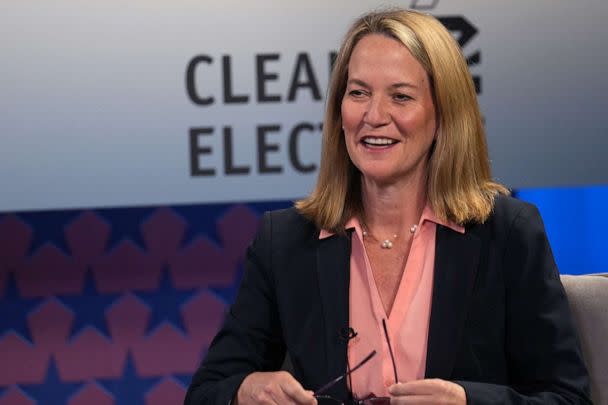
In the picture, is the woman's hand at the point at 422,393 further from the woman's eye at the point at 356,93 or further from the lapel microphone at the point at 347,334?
the woman's eye at the point at 356,93

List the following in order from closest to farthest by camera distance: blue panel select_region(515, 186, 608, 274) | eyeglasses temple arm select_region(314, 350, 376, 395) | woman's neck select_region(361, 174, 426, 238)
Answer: eyeglasses temple arm select_region(314, 350, 376, 395) → woman's neck select_region(361, 174, 426, 238) → blue panel select_region(515, 186, 608, 274)

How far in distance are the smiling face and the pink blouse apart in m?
0.13

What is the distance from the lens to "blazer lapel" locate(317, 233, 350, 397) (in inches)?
78.0

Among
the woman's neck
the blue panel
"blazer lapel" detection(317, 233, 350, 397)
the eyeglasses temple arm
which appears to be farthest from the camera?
the blue panel

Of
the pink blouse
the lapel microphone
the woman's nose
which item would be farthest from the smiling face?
the lapel microphone

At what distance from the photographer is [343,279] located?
6.71ft

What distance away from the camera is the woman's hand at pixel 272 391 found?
183 centimetres

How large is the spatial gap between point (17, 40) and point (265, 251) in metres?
1.47

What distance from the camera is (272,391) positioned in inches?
74.0

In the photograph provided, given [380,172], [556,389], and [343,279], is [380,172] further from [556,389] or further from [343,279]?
[556,389]

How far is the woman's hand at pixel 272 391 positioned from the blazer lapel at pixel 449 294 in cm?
26

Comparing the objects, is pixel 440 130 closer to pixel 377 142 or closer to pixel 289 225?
pixel 377 142

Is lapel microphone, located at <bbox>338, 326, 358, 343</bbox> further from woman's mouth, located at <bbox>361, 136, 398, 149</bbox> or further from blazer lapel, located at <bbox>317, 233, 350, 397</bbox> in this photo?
woman's mouth, located at <bbox>361, 136, 398, 149</bbox>

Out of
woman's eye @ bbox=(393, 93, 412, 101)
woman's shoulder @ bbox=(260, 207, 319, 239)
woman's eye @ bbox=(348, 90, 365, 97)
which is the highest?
woman's eye @ bbox=(348, 90, 365, 97)
